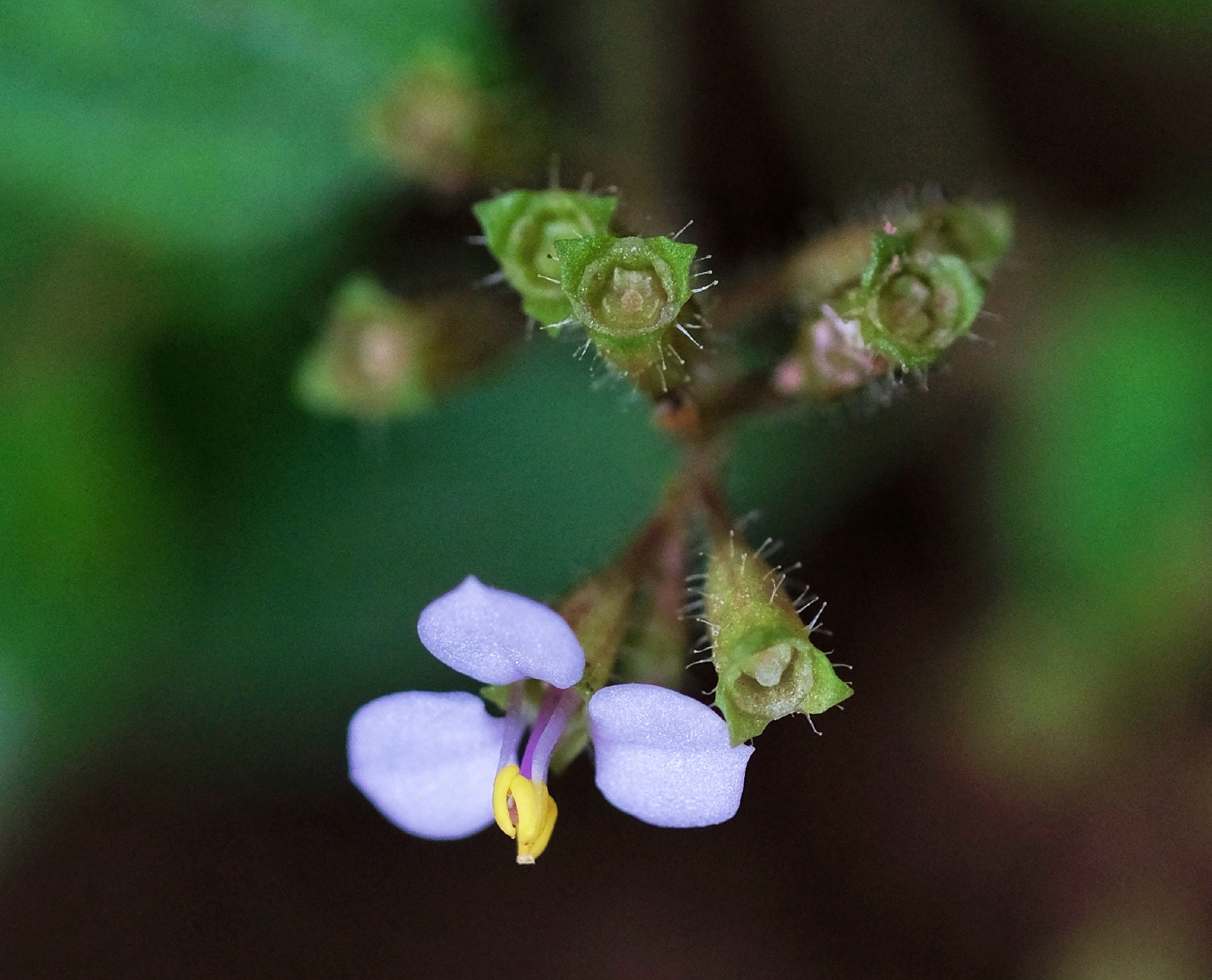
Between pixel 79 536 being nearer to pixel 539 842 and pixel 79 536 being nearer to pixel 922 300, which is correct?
pixel 539 842

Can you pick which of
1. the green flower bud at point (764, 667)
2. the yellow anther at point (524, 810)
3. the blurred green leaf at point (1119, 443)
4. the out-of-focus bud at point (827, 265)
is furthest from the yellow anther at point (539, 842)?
the blurred green leaf at point (1119, 443)

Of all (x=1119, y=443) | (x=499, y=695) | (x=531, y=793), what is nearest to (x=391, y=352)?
(x=499, y=695)

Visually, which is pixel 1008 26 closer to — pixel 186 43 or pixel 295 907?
pixel 186 43

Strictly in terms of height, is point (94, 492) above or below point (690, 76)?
below

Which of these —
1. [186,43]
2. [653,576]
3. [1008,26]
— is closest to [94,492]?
[186,43]

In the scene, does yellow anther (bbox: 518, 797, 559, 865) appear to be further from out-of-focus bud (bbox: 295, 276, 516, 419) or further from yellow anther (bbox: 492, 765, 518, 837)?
out-of-focus bud (bbox: 295, 276, 516, 419)

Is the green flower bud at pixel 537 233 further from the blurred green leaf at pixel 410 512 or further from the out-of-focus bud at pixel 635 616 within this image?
the blurred green leaf at pixel 410 512

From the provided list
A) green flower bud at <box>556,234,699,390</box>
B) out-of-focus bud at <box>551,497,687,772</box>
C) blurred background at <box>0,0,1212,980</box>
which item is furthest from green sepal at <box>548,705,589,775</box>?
blurred background at <box>0,0,1212,980</box>
